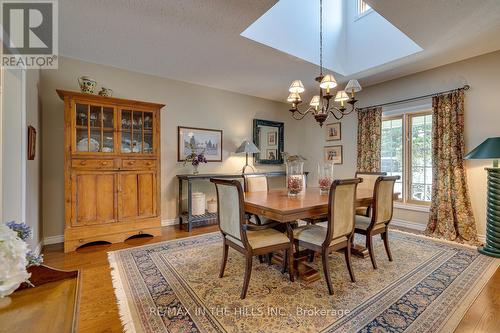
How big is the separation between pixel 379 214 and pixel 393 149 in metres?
2.24

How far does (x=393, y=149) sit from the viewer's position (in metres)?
4.12

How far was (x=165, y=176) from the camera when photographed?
3986mm

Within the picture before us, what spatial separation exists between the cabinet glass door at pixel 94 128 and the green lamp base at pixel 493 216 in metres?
4.79

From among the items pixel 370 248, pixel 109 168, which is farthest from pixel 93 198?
pixel 370 248

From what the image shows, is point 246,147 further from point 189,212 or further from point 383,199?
Result: point 383,199

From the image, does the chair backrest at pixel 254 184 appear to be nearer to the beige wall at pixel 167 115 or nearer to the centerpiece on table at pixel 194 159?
the centerpiece on table at pixel 194 159

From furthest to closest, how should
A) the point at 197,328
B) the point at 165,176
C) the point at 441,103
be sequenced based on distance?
1. the point at 165,176
2. the point at 441,103
3. the point at 197,328

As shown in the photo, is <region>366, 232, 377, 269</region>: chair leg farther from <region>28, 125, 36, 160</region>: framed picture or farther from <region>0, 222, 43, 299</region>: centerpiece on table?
<region>28, 125, 36, 160</region>: framed picture

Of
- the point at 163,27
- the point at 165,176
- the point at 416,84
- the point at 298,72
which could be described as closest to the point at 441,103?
the point at 416,84

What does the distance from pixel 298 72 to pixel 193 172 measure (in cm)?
242

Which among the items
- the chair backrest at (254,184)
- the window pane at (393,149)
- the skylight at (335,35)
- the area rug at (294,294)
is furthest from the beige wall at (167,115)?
the window pane at (393,149)

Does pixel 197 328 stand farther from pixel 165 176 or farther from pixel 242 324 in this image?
pixel 165 176

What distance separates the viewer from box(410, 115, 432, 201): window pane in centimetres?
372

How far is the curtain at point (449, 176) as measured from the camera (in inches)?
125
